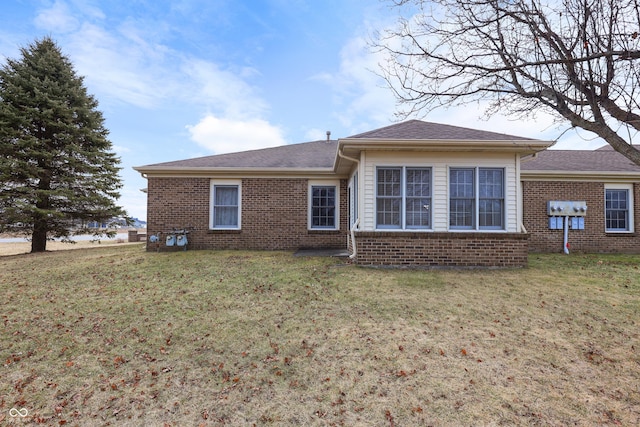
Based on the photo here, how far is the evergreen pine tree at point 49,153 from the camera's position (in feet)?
39.9

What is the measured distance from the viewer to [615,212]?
1109cm

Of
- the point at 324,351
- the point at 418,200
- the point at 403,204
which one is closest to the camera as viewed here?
the point at 324,351

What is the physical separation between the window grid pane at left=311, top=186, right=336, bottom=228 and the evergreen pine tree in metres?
10.2

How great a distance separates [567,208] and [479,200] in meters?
5.87

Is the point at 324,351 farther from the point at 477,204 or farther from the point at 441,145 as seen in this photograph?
the point at 477,204

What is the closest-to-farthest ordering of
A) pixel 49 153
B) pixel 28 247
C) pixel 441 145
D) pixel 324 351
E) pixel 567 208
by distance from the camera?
pixel 324 351 → pixel 441 145 → pixel 567 208 → pixel 49 153 → pixel 28 247

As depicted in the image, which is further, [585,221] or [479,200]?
[585,221]

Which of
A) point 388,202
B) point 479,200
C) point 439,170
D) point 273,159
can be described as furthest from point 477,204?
point 273,159

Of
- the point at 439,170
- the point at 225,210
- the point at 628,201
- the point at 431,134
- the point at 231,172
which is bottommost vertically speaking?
the point at 225,210

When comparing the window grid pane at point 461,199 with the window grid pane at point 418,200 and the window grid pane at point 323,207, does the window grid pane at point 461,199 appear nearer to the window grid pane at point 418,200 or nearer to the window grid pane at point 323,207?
the window grid pane at point 418,200

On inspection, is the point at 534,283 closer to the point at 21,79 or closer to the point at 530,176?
the point at 530,176

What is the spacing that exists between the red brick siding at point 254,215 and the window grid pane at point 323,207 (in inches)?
12.1

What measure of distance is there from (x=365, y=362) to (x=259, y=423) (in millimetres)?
1285

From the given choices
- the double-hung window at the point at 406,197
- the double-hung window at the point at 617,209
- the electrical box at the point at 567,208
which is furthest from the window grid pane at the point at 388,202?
the double-hung window at the point at 617,209
